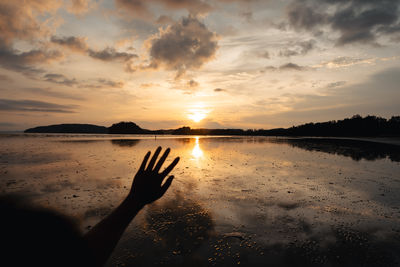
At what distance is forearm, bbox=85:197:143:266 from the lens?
1625mm

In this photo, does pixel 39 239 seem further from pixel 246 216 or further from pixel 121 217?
pixel 246 216

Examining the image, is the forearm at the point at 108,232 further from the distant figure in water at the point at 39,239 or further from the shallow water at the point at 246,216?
the shallow water at the point at 246,216

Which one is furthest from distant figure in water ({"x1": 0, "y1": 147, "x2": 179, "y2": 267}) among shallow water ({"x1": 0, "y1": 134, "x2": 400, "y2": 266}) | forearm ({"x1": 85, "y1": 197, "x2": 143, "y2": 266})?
shallow water ({"x1": 0, "y1": 134, "x2": 400, "y2": 266})

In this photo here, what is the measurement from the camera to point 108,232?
1771 millimetres

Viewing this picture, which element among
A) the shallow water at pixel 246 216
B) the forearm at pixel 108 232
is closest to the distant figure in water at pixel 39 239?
the forearm at pixel 108 232

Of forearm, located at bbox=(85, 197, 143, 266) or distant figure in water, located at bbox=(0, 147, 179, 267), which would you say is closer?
distant figure in water, located at bbox=(0, 147, 179, 267)

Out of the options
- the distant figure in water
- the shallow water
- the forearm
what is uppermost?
the distant figure in water

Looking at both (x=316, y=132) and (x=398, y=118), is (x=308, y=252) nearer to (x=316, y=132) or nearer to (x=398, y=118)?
(x=398, y=118)

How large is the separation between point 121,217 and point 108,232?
0.15 metres

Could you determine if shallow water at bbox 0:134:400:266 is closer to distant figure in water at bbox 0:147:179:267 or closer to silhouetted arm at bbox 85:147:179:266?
silhouetted arm at bbox 85:147:179:266

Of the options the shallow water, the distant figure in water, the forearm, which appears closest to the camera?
the distant figure in water

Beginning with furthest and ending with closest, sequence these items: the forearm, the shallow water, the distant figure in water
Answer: the shallow water
the forearm
the distant figure in water

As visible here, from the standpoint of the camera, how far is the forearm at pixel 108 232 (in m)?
1.62

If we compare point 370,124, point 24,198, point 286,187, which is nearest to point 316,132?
point 370,124
